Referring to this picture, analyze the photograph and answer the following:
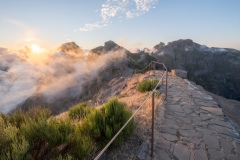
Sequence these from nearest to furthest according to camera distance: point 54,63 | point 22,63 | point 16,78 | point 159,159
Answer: point 159,159
point 16,78
point 22,63
point 54,63

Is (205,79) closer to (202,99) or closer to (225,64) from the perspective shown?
(225,64)

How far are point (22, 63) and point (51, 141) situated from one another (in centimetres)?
6374

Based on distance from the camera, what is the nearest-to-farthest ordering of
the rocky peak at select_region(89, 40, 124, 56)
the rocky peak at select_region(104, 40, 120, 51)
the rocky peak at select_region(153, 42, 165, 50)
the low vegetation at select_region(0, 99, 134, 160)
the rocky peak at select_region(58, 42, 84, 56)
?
the low vegetation at select_region(0, 99, 134, 160)
the rocky peak at select_region(89, 40, 124, 56)
the rocky peak at select_region(104, 40, 120, 51)
the rocky peak at select_region(58, 42, 84, 56)
the rocky peak at select_region(153, 42, 165, 50)

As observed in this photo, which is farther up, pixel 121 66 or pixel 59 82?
pixel 121 66

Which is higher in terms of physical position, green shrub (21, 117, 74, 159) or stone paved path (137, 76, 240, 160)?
green shrub (21, 117, 74, 159)

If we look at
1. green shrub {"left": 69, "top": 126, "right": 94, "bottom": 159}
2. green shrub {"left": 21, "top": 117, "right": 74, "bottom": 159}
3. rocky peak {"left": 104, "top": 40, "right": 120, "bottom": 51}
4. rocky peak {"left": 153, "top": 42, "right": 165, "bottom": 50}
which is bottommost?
rocky peak {"left": 153, "top": 42, "right": 165, "bottom": 50}

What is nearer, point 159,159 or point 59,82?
point 159,159

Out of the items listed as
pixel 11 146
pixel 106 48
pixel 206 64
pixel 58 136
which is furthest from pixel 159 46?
pixel 11 146

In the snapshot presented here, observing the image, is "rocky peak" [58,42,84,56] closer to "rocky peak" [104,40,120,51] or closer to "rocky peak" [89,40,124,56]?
"rocky peak" [89,40,124,56]

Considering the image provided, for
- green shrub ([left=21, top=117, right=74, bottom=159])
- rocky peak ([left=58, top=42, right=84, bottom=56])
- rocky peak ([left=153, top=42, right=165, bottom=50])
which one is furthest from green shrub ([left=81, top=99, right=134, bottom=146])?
rocky peak ([left=153, top=42, right=165, bottom=50])

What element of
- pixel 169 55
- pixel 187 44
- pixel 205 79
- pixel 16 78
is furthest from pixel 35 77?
pixel 187 44

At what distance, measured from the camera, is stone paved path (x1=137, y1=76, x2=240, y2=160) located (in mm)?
4609

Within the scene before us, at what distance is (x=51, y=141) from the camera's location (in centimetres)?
395

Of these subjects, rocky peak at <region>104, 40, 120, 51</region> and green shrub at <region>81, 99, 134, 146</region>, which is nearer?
green shrub at <region>81, 99, 134, 146</region>
